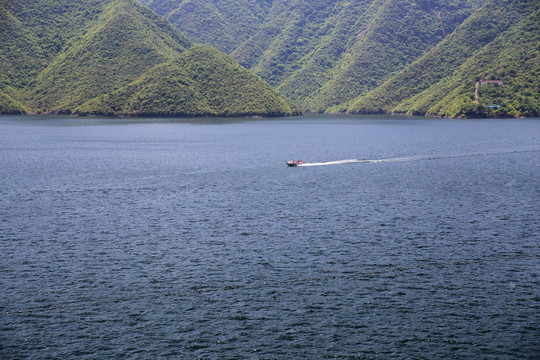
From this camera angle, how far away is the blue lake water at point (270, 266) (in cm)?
3372

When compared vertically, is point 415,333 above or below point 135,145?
above

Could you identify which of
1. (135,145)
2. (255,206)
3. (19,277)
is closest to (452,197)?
(255,206)

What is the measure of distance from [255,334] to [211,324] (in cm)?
341

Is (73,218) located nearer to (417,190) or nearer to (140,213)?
(140,213)

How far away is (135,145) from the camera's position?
153m

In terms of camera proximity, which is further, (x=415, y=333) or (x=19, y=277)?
(x=19, y=277)

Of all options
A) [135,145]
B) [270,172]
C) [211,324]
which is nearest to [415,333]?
[211,324]

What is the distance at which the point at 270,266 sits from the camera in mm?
46531

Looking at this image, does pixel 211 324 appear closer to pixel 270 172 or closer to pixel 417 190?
pixel 417 190

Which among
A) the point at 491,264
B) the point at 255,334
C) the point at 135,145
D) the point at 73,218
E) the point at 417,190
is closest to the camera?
the point at 255,334

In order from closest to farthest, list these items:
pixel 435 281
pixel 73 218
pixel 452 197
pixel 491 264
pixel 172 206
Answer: pixel 435 281 < pixel 491 264 < pixel 73 218 < pixel 172 206 < pixel 452 197

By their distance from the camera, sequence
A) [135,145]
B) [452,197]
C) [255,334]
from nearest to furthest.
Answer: [255,334]
[452,197]
[135,145]

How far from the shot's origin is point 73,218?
63.4 metres

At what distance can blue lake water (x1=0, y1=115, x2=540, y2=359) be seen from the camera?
33.7m
